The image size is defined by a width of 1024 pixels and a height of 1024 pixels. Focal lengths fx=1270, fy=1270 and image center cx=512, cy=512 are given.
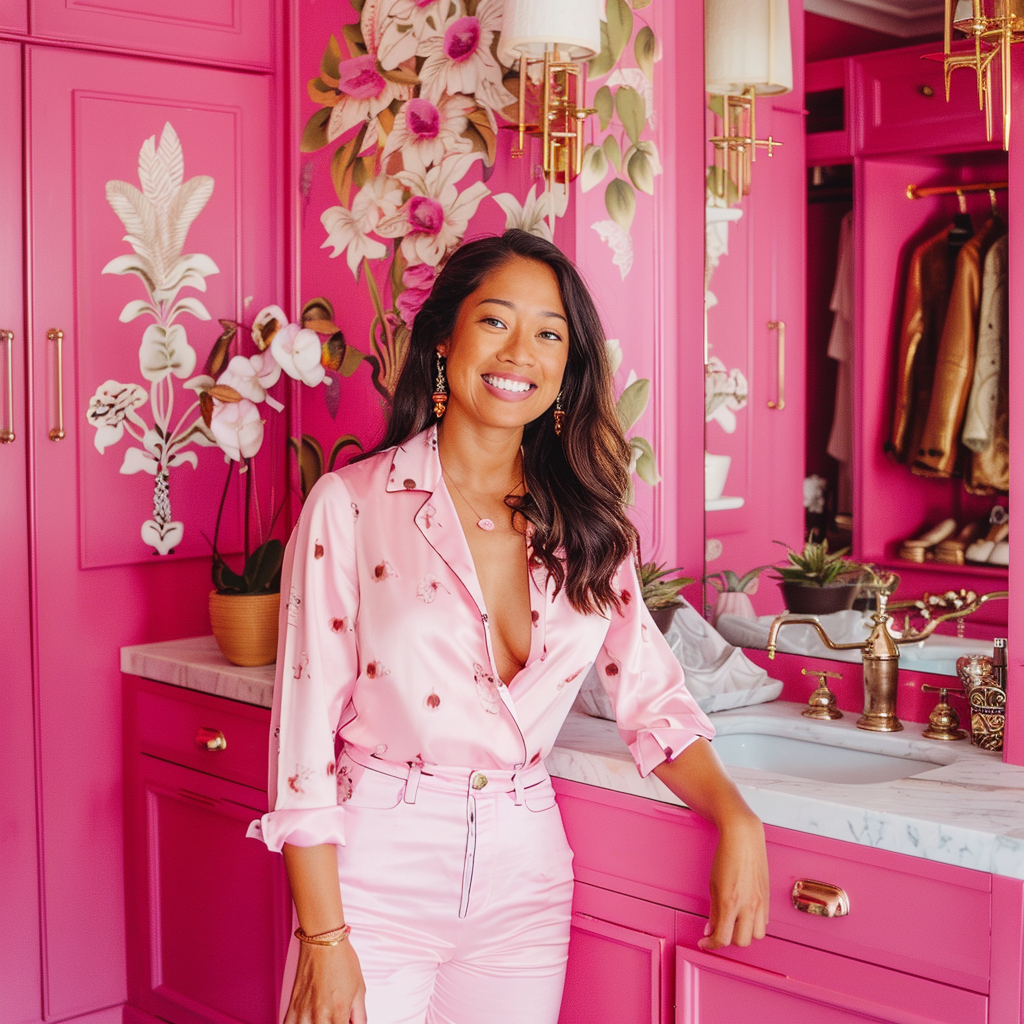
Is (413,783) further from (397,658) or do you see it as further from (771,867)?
(771,867)

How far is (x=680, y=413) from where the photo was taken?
2.43m

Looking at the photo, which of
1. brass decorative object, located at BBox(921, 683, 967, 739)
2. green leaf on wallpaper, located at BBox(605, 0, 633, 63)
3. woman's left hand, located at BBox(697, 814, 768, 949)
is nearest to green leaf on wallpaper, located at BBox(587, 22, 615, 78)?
green leaf on wallpaper, located at BBox(605, 0, 633, 63)

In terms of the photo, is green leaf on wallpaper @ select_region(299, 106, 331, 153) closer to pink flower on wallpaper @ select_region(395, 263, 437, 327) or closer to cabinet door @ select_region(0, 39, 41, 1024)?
pink flower on wallpaper @ select_region(395, 263, 437, 327)

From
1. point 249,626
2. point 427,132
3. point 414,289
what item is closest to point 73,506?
point 249,626

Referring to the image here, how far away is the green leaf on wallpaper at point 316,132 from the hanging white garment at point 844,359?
115cm

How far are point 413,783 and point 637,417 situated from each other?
0.96m

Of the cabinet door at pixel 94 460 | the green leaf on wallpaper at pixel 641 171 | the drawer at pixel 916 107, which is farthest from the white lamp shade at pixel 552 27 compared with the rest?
the cabinet door at pixel 94 460

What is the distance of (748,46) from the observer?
2.32 metres

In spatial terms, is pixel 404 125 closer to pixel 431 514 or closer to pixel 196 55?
pixel 196 55

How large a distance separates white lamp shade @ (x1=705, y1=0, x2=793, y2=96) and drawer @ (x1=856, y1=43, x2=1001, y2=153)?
0.17 meters

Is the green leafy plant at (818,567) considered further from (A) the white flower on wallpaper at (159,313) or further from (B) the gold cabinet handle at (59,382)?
(B) the gold cabinet handle at (59,382)

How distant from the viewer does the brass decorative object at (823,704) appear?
2115mm

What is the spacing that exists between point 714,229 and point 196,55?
Result: 3.91 feet

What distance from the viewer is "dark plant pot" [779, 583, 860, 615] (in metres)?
2.22
